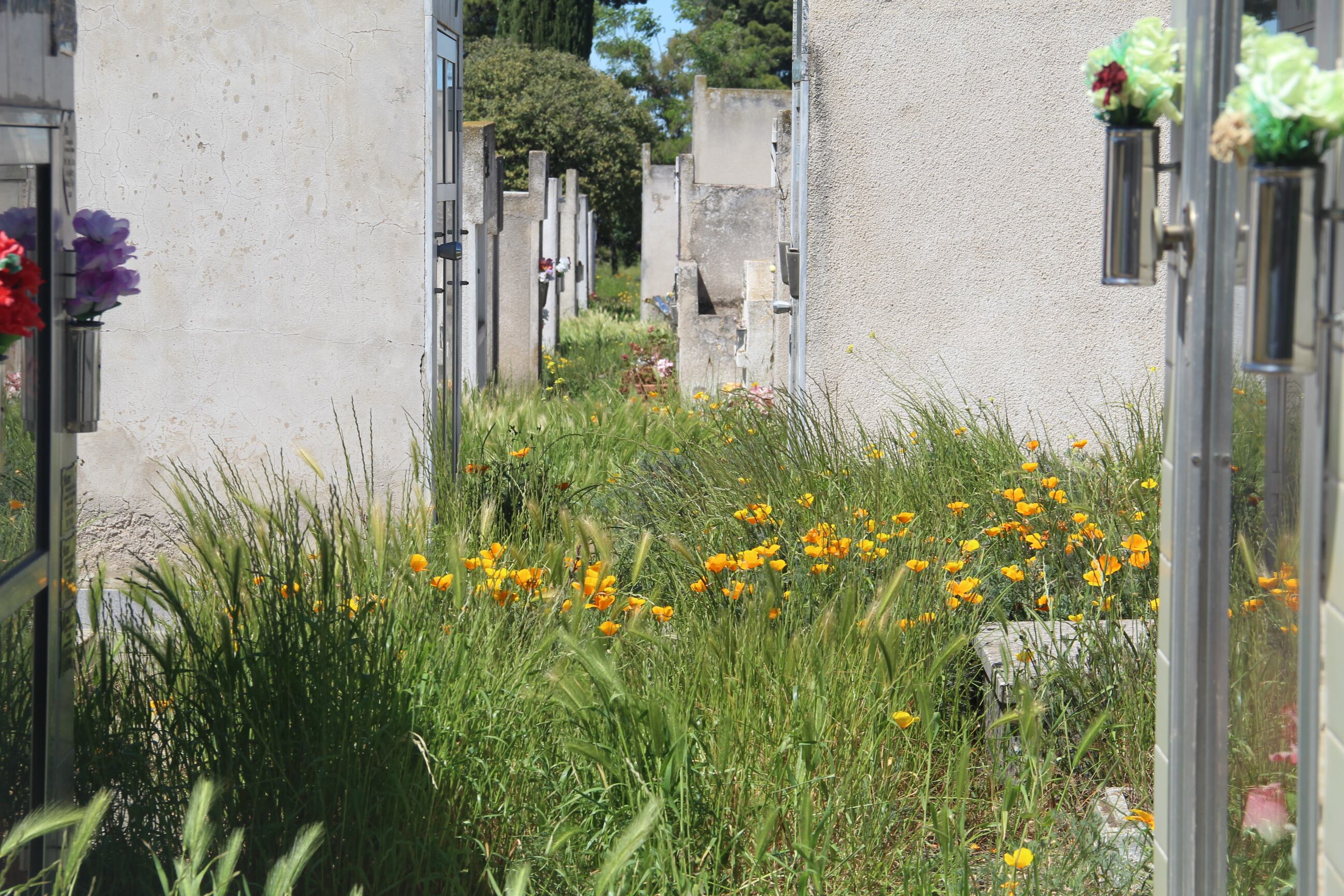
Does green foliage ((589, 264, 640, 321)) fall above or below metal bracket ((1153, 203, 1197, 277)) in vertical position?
above

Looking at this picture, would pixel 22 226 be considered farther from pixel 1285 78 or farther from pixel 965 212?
pixel 965 212

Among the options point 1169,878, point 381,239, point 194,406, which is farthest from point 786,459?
point 1169,878

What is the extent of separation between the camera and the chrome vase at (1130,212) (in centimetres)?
185

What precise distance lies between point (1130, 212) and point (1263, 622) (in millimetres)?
565

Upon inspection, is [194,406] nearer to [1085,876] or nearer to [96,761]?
[96,761]

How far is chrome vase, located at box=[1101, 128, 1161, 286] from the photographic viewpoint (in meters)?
1.85

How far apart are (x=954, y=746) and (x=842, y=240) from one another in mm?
3327

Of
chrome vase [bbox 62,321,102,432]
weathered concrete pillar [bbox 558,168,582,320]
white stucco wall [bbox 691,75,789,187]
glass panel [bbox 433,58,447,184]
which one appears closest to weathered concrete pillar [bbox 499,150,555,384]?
glass panel [bbox 433,58,447,184]

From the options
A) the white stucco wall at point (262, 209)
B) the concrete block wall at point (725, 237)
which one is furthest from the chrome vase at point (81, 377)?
the concrete block wall at point (725, 237)

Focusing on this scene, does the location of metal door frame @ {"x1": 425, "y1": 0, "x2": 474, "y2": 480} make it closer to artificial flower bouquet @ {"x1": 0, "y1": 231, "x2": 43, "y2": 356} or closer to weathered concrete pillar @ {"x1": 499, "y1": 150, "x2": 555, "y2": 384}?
artificial flower bouquet @ {"x1": 0, "y1": 231, "x2": 43, "y2": 356}

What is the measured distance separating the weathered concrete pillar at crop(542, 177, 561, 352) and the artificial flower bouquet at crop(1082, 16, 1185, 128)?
38.8 ft

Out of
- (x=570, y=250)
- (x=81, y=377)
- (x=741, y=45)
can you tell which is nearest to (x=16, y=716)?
(x=81, y=377)

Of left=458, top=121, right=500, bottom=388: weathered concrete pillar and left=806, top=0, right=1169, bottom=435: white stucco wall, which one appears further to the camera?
left=458, top=121, right=500, bottom=388: weathered concrete pillar

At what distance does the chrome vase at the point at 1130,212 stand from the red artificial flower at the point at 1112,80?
0.05 m
